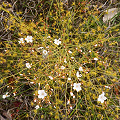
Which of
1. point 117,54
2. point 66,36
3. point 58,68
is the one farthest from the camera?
point 66,36

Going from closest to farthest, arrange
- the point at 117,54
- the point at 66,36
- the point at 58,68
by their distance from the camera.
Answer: the point at 58,68 → the point at 117,54 → the point at 66,36

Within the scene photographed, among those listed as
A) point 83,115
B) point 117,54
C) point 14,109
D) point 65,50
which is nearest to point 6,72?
point 14,109

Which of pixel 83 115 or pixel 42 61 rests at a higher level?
pixel 42 61

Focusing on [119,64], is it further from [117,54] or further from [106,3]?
[106,3]

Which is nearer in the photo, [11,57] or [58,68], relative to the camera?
[58,68]

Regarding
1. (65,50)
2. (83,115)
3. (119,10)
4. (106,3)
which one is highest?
(106,3)

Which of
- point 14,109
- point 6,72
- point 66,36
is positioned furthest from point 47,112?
point 66,36

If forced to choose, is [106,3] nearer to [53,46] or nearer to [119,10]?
[119,10]
